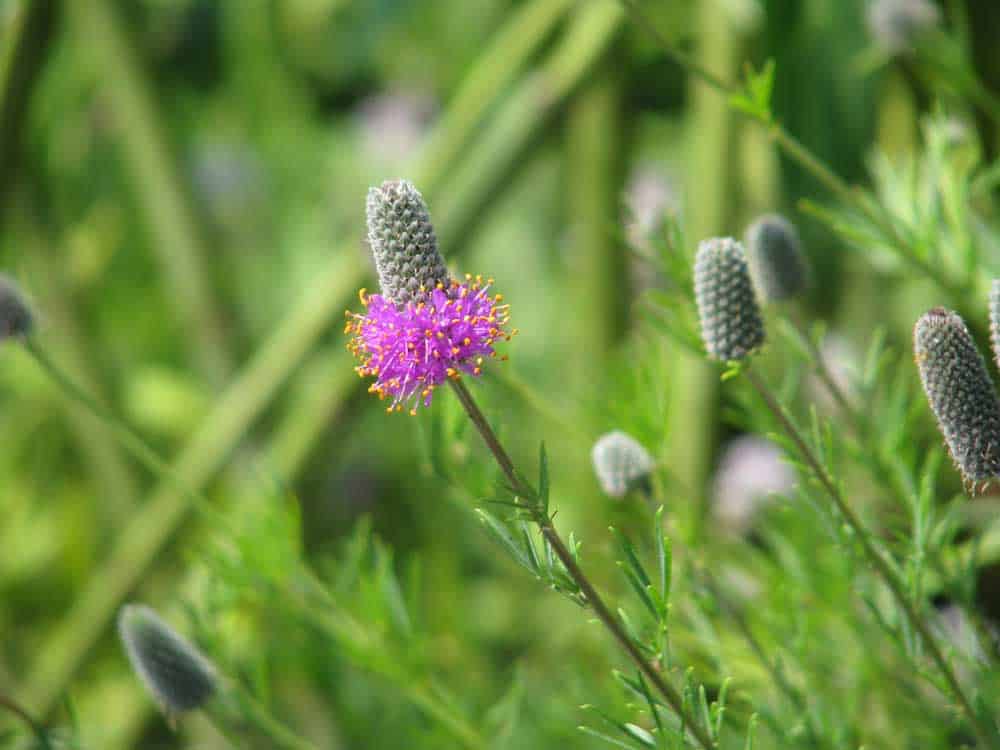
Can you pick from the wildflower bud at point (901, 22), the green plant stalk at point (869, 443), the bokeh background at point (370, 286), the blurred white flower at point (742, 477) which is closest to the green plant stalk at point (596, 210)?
the bokeh background at point (370, 286)

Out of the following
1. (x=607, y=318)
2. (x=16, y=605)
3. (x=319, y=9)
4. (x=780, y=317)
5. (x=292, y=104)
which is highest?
(x=319, y=9)

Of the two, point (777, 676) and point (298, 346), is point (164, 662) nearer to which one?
point (777, 676)

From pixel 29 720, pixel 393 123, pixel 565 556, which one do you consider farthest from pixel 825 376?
pixel 393 123

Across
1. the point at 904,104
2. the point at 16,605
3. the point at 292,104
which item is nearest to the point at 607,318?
the point at 904,104

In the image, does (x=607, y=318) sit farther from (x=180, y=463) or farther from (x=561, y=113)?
(x=180, y=463)

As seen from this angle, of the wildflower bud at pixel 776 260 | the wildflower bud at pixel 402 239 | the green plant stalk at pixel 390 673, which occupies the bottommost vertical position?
the green plant stalk at pixel 390 673

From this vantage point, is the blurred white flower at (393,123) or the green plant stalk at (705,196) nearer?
the green plant stalk at (705,196)

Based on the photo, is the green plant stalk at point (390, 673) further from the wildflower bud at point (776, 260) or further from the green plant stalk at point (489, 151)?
the green plant stalk at point (489, 151)
